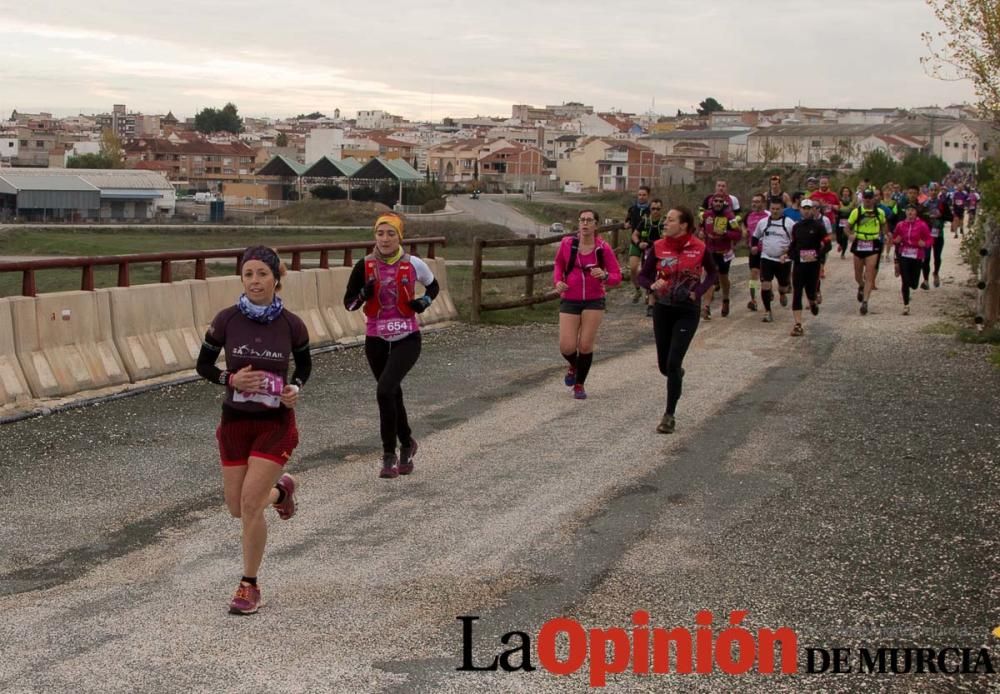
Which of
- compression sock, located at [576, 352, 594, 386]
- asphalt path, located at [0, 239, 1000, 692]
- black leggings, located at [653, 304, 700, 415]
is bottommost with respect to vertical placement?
asphalt path, located at [0, 239, 1000, 692]

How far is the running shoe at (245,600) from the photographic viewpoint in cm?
622

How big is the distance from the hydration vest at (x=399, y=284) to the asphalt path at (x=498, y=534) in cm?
120

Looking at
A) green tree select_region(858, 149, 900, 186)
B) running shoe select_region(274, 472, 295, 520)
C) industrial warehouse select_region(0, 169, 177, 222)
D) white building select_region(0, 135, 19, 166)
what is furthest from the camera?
white building select_region(0, 135, 19, 166)

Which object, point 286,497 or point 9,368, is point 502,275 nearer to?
point 9,368

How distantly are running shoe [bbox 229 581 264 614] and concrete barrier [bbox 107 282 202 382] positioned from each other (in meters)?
6.54

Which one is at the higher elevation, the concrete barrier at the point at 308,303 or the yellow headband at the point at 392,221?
the yellow headband at the point at 392,221

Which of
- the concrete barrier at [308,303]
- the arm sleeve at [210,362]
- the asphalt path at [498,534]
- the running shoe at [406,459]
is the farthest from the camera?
the concrete barrier at [308,303]

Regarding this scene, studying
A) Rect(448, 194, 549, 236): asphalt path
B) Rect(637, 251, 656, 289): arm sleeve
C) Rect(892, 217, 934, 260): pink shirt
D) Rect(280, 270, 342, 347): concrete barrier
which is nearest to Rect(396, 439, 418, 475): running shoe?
Rect(637, 251, 656, 289): arm sleeve

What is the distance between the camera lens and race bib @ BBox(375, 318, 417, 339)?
9359 millimetres

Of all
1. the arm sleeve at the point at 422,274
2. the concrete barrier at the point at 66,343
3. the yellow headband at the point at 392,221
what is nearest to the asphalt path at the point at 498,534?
the concrete barrier at the point at 66,343

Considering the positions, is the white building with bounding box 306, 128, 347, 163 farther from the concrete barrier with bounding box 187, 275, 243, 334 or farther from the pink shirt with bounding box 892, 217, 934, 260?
the concrete barrier with bounding box 187, 275, 243, 334

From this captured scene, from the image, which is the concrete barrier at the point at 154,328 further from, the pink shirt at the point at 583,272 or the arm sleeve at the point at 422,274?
the arm sleeve at the point at 422,274

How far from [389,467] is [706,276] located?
3651 millimetres

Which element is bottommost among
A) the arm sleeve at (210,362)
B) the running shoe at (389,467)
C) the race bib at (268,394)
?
the running shoe at (389,467)
